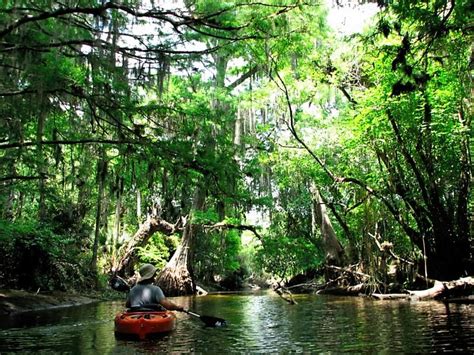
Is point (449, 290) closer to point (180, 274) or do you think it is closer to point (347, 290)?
point (347, 290)

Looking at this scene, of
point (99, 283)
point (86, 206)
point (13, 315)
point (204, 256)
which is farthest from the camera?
point (204, 256)

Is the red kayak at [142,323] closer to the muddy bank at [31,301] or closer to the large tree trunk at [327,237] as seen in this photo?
the muddy bank at [31,301]

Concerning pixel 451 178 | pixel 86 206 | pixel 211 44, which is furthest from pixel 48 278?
pixel 451 178

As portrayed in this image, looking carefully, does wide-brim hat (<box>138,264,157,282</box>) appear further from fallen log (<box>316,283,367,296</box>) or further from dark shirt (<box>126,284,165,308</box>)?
fallen log (<box>316,283,367,296</box>)

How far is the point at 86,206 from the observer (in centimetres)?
2328

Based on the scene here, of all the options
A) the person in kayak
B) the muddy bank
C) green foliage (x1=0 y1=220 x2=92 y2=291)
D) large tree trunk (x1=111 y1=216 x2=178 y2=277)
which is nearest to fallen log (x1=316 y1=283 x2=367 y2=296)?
large tree trunk (x1=111 y1=216 x2=178 y2=277)

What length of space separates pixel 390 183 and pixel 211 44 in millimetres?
9424

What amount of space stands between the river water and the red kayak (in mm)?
166

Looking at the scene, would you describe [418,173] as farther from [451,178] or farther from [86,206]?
[86,206]

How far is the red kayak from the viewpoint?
7.79 m

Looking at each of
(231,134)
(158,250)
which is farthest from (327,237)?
(158,250)

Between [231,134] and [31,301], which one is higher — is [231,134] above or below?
above

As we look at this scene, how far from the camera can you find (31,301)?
13.6m

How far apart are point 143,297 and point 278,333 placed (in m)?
2.49
